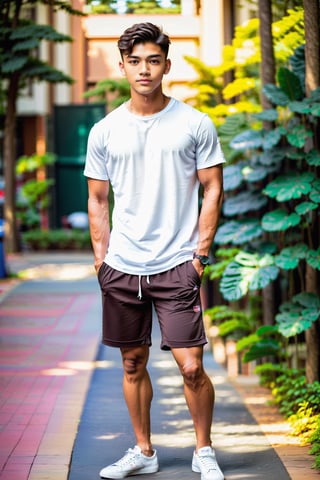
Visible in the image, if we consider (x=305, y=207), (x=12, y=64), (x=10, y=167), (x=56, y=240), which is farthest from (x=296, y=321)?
(x=56, y=240)

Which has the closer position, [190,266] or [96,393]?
[190,266]

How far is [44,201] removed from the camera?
A: 26.2 meters

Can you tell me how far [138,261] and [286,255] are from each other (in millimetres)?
1929

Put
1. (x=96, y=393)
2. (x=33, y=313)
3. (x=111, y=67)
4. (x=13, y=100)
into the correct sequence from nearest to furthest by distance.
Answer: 1. (x=96, y=393)
2. (x=33, y=313)
3. (x=13, y=100)
4. (x=111, y=67)

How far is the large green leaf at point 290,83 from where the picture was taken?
6371 mm

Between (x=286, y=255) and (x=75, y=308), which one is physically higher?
(x=286, y=255)

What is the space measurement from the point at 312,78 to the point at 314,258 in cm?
117

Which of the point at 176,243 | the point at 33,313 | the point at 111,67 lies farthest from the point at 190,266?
the point at 111,67

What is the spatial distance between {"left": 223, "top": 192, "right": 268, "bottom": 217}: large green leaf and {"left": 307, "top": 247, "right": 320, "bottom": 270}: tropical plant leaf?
3.50 feet

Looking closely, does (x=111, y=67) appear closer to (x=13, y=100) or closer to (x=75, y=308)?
(x=13, y=100)

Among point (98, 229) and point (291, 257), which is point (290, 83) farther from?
point (98, 229)

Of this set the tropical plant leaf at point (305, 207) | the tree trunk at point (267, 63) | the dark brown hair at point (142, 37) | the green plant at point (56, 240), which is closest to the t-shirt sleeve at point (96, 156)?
the dark brown hair at point (142, 37)

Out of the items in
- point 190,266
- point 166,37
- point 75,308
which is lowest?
point 75,308

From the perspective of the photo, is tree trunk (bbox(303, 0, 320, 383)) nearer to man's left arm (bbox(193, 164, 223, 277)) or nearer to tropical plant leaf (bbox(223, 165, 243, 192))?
tropical plant leaf (bbox(223, 165, 243, 192))
